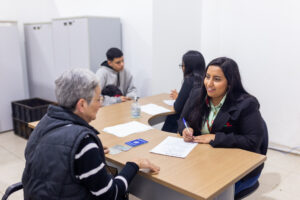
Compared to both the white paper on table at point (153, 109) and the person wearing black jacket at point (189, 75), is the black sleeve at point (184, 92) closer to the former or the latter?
the person wearing black jacket at point (189, 75)

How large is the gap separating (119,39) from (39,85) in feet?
6.01

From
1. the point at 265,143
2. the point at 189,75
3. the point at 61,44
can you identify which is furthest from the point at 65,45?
the point at 265,143

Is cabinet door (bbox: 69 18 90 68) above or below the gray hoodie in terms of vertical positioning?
above

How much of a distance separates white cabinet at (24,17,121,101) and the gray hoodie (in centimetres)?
29

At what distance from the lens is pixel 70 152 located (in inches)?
45.1

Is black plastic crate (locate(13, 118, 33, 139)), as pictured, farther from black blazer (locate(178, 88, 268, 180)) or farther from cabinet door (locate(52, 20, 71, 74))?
black blazer (locate(178, 88, 268, 180))

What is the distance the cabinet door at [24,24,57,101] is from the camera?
14.8ft

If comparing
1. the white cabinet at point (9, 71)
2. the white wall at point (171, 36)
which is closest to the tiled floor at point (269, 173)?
the white cabinet at point (9, 71)

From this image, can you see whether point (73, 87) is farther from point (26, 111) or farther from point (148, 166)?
point (26, 111)

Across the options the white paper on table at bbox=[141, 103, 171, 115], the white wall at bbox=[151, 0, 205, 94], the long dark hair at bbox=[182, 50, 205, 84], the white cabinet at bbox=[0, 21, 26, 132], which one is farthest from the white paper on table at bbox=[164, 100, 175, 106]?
the white cabinet at bbox=[0, 21, 26, 132]

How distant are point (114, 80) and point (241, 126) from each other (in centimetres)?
206

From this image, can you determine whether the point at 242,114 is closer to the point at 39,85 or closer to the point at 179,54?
the point at 179,54

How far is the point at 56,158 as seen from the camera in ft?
3.81

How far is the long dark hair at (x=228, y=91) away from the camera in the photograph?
6.25ft
